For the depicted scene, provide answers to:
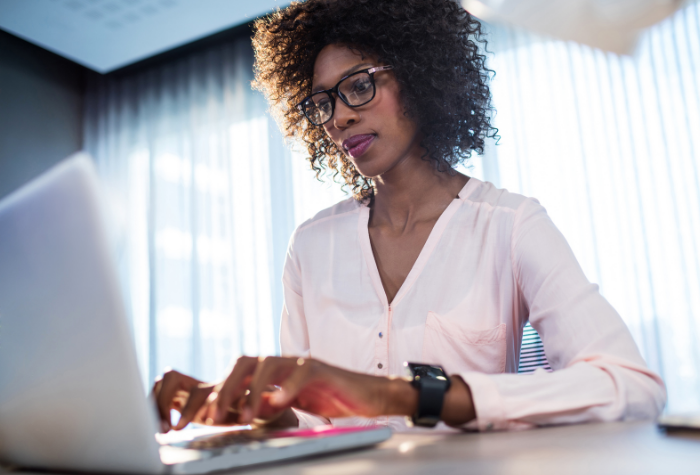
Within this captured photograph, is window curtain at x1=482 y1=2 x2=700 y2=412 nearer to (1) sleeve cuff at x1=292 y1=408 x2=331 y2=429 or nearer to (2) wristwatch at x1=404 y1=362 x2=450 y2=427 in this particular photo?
(1) sleeve cuff at x1=292 y1=408 x2=331 y2=429

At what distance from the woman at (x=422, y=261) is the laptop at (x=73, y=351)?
22 centimetres

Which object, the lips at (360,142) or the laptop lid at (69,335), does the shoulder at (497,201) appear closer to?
the lips at (360,142)

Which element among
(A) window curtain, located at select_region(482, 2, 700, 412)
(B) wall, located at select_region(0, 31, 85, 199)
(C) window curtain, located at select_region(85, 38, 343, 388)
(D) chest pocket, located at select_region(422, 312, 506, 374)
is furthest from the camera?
(B) wall, located at select_region(0, 31, 85, 199)

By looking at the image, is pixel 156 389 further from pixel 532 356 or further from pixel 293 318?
pixel 532 356

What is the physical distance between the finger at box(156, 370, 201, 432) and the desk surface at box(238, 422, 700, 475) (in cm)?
36

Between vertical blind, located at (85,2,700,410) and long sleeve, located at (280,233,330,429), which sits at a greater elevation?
vertical blind, located at (85,2,700,410)

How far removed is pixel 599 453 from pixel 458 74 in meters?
1.15

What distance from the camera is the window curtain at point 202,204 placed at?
3.46m

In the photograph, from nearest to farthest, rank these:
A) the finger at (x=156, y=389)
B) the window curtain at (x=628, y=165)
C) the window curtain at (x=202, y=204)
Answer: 1. the finger at (x=156, y=389)
2. the window curtain at (x=628, y=165)
3. the window curtain at (x=202, y=204)

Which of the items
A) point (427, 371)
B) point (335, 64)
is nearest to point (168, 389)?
point (427, 371)

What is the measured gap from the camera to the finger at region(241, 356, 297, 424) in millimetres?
568

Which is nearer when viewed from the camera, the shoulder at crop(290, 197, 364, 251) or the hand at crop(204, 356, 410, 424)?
the hand at crop(204, 356, 410, 424)

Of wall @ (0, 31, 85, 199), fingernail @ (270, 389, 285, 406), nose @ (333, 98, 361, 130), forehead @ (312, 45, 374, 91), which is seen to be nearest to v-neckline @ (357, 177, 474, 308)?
Answer: nose @ (333, 98, 361, 130)

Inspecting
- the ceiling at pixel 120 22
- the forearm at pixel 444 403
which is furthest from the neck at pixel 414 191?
the ceiling at pixel 120 22
